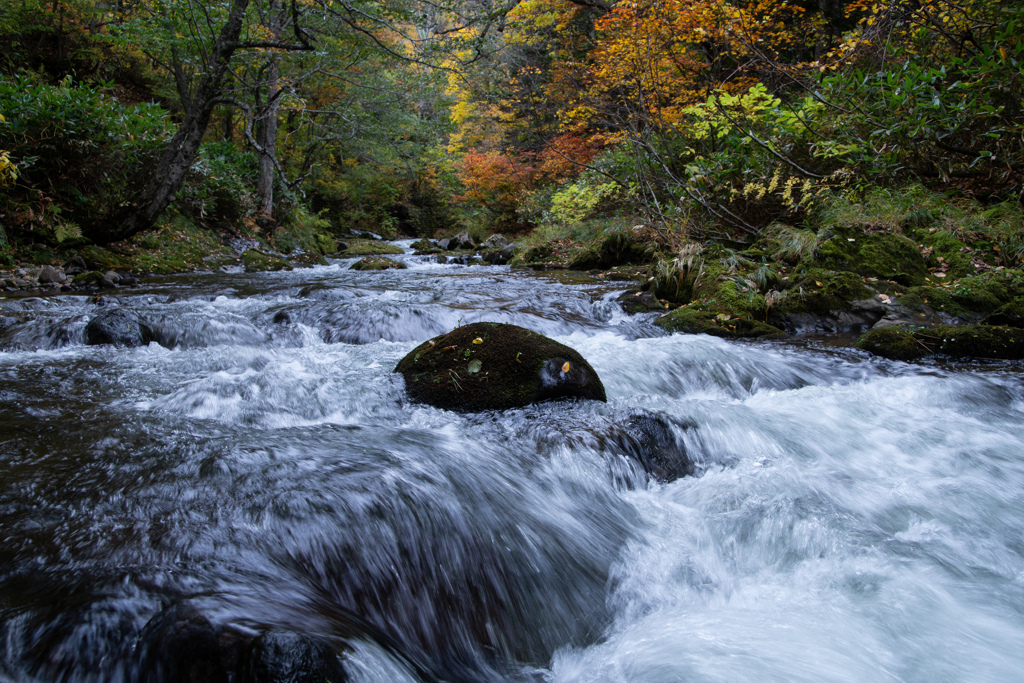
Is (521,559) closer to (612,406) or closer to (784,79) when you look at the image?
(612,406)

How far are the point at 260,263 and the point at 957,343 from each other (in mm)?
11678

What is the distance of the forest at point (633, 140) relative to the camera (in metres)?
7.41

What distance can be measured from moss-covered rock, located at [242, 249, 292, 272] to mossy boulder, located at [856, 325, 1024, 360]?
1087cm

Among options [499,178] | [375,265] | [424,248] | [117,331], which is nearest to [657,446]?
[117,331]

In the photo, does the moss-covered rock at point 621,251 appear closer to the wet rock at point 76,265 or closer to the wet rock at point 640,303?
the wet rock at point 640,303

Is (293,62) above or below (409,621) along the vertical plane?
above

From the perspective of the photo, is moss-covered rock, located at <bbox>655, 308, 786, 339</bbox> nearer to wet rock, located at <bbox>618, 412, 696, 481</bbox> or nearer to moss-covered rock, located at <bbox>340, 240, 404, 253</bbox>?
wet rock, located at <bbox>618, 412, 696, 481</bbox>

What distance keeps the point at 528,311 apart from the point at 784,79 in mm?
11340

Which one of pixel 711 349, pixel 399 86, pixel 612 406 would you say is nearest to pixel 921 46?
pixel 711 349

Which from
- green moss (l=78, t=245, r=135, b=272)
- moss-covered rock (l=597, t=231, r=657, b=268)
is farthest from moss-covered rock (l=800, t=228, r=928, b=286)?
green moss (l=78, t=245, r=135, b=272)

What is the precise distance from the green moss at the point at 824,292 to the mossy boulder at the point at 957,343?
45.9 inches

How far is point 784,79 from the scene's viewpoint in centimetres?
1397

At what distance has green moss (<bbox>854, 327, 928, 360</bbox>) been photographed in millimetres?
5391

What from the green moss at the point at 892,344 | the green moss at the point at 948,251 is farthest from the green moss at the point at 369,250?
the green moss at the point at 892,344
